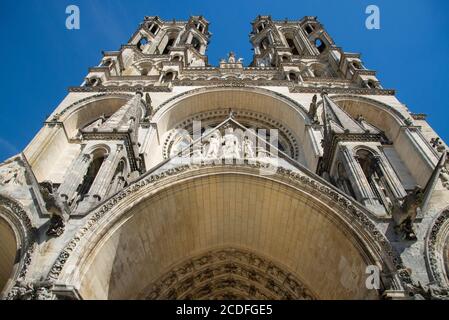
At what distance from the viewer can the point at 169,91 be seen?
51.4 ft

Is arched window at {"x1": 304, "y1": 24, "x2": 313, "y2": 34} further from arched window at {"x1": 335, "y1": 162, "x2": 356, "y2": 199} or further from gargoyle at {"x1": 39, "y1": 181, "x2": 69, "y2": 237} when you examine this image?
gargoyle at {"x1": 39, "y1": 181, "x2": 69, "y2": 237}

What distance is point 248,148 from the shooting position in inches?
375

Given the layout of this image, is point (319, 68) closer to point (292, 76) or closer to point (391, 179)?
point (292, 76)

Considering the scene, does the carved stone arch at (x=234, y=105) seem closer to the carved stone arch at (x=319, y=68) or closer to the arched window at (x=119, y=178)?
the arched window at (x=119, y=178)

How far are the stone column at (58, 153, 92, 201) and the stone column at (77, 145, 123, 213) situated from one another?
0.38m

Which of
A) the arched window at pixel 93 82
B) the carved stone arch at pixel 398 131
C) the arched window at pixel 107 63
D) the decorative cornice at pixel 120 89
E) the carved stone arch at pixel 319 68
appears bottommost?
the carved stone arch at pixel 398 131

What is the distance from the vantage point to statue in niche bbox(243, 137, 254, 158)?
9206 millimetres

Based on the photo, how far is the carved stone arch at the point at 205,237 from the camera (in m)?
6.41

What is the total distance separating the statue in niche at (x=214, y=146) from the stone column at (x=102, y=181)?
2.59 metres

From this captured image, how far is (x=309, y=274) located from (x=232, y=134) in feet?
15.3

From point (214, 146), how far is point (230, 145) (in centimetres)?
49

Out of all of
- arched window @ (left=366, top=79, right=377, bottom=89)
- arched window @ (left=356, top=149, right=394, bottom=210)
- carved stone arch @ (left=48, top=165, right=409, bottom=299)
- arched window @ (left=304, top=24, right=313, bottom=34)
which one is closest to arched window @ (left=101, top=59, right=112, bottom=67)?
carved stone arch @ (left=48, top=165, right=409, bottom=299)

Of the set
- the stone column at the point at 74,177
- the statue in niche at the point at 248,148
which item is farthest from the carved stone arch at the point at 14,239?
the statue in niche at the point at 248,148

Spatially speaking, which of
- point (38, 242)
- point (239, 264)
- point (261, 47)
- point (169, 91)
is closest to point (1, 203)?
point (38, 242)
